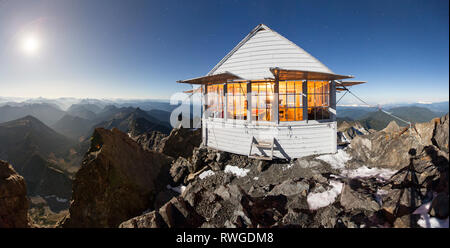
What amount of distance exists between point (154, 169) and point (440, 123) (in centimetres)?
1180

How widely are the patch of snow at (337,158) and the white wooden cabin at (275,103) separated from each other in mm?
317

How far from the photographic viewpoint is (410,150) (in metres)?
5.66

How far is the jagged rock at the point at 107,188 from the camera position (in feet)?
18.9

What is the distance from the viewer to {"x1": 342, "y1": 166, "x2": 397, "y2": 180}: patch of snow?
5.37 m

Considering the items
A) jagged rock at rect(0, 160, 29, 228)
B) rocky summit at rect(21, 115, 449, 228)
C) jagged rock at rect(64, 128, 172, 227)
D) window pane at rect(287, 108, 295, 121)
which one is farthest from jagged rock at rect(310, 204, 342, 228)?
jagged rock at rect(0, 160, 29, 228)

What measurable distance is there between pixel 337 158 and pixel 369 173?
1419 mm

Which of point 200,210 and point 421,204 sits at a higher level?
point 421,204

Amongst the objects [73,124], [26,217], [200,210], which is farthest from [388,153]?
[73,124]

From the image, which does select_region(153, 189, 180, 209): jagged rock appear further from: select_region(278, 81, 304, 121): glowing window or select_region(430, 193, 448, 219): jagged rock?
select_region(430, 193, 448, 219): jagged rock

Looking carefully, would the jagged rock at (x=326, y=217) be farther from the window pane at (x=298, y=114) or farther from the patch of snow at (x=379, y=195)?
the window pane at (x=298, y=114)

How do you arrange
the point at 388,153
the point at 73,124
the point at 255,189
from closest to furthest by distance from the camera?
1. the point at 255,189
2. the point at 388,153
3. the point at 73,124

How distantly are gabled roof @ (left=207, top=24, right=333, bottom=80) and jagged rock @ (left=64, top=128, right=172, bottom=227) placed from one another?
270 inches

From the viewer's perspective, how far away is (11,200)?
4.92 metres
